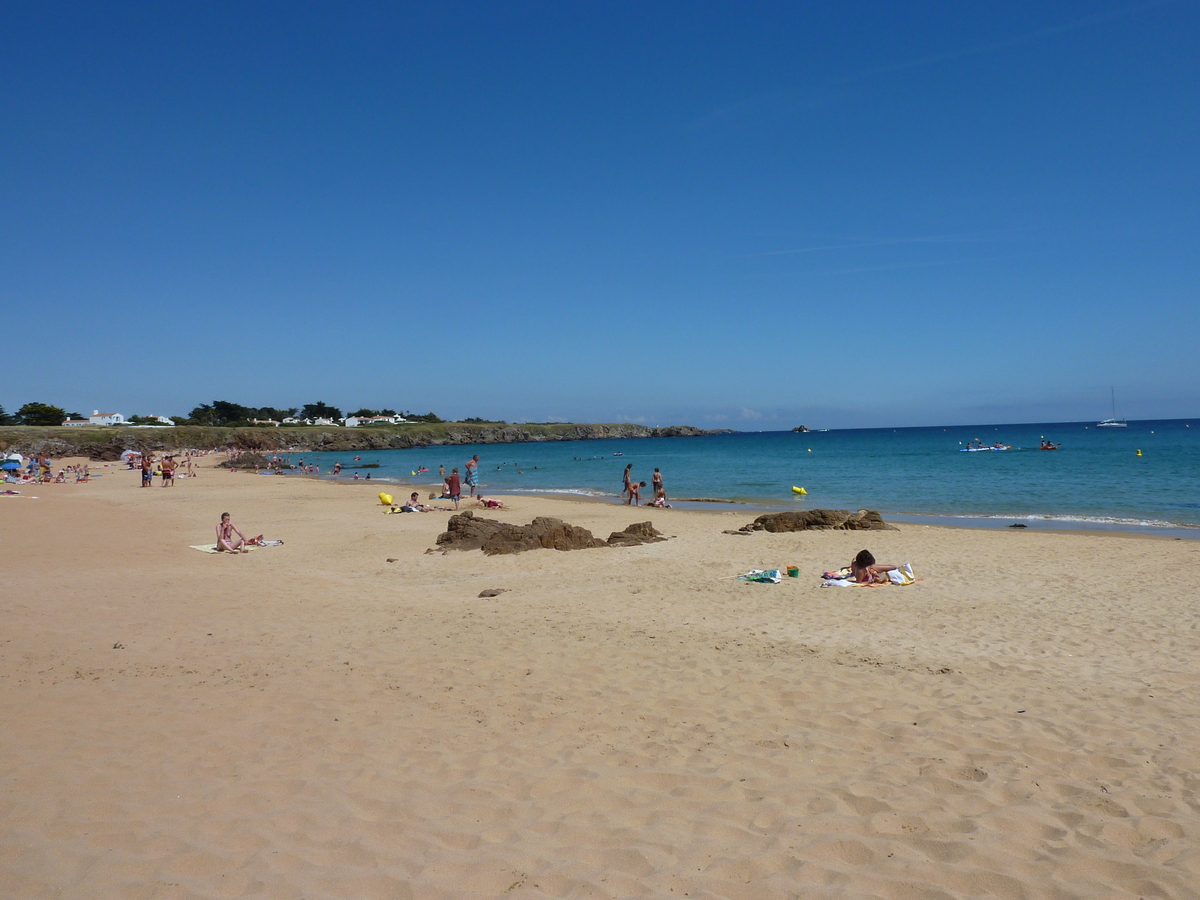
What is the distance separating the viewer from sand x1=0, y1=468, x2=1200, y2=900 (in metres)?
3.51

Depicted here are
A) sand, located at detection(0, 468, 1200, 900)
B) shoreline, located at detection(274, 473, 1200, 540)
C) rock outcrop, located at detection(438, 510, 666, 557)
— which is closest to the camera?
sand, located at detection(0, 468, 1200, 900)

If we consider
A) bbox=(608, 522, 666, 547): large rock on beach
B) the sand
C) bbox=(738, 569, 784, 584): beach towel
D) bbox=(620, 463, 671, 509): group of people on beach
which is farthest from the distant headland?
bbox=(738, 569, 784, 584): beach towel

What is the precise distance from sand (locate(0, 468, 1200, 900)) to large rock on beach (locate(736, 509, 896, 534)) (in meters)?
6.68

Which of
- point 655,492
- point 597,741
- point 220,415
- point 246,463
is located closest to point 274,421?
point 220,415

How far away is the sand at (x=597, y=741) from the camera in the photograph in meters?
3.51

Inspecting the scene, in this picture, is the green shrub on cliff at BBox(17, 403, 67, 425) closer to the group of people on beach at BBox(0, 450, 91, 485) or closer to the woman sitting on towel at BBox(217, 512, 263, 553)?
the group of people on beach at BBox(0, 450, 91, 485)

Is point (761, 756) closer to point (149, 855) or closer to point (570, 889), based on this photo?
point (570, 889)

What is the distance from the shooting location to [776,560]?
1378 centimetres

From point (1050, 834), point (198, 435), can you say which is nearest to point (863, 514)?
point (1050, 834)

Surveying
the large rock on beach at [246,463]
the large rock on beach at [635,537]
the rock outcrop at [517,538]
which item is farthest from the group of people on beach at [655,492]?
the large rock on beach at [246,463]

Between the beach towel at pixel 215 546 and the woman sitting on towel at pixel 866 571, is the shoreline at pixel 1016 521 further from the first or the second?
the beach towel at pixel 215 546

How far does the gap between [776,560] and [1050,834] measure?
32.8ft

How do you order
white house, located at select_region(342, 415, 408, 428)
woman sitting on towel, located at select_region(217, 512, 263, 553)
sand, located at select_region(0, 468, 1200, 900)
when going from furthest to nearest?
white house, located at select_region(342, 415, 408, 428) → woman sitting on towel, located at select_region(217, 512, 263, 553) → sand, located at select_region(0, 468, 1200, 900)

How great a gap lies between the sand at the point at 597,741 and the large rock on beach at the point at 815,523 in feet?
21.9
